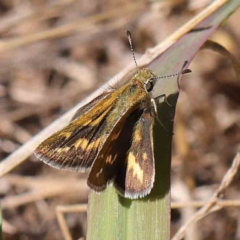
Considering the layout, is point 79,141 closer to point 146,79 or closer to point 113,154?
point 113,154

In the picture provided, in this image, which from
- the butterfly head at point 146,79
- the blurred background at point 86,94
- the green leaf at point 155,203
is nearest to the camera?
the green leaf at point 155,203

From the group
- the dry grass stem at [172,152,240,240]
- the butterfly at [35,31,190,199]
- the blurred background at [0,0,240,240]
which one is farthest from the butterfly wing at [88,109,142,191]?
the blurred background at [0,0,240,240]

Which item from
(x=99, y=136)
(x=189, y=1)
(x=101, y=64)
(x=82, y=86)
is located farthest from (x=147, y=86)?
(x=101, y=64)

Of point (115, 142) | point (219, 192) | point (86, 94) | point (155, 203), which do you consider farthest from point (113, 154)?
point (86, 94)

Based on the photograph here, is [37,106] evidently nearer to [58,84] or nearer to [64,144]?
[58,84]

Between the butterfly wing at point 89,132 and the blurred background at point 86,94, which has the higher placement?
the blurred background at point 86,94

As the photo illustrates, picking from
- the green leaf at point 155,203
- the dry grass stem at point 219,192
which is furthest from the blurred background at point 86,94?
the green leaf at point 155,203

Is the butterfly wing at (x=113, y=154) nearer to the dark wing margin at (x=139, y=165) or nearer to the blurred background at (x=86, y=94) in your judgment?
the dark wing margin at (x=139, y=165)
